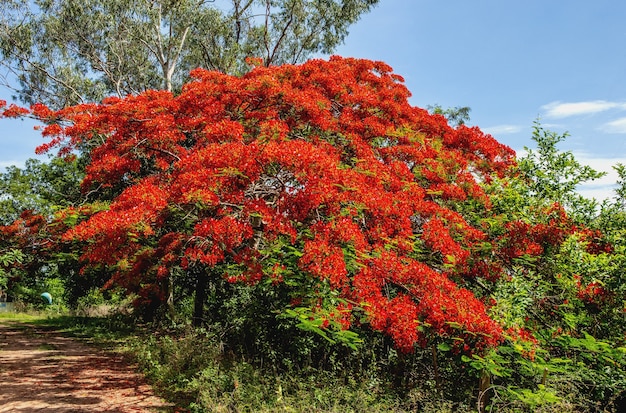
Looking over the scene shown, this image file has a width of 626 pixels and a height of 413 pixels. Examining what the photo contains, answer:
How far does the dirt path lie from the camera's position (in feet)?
24.0

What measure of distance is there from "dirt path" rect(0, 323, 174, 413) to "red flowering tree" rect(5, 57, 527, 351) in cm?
231

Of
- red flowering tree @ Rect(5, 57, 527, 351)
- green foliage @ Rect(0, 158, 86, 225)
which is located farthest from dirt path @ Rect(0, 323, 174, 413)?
green foliage @ Rect(0, 158, 86, 225)

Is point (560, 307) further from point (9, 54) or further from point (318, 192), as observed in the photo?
point (9, 54)

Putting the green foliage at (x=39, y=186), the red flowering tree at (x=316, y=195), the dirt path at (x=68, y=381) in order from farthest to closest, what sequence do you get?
1. the green foliage at (x=39, y=186)
2. the dirt path at (x=68, y=381)
3. the red flowering tree at (x=316, y=195)

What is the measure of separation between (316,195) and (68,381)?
6693 mm

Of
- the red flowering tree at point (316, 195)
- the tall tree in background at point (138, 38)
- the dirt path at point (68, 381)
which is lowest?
the dirt path at point (68, 381)

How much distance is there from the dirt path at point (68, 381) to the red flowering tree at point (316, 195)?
2315mm

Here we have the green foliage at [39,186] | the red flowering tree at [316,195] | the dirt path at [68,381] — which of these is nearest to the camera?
the red flowering tree at [316,195]

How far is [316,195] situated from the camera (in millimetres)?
6258

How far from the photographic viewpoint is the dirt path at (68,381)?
7.30 meters

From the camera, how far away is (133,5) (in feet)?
62.5

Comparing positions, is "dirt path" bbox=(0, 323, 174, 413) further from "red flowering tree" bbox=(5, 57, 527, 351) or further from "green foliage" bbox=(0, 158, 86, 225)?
"green foliage" bbox=(0, 158, 86, 225)

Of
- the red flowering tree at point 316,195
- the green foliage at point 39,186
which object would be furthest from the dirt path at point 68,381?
the green foliage at point 39,186

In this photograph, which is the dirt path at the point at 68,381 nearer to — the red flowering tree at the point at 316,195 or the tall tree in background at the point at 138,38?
the red flowering tree at the point at 316,195
